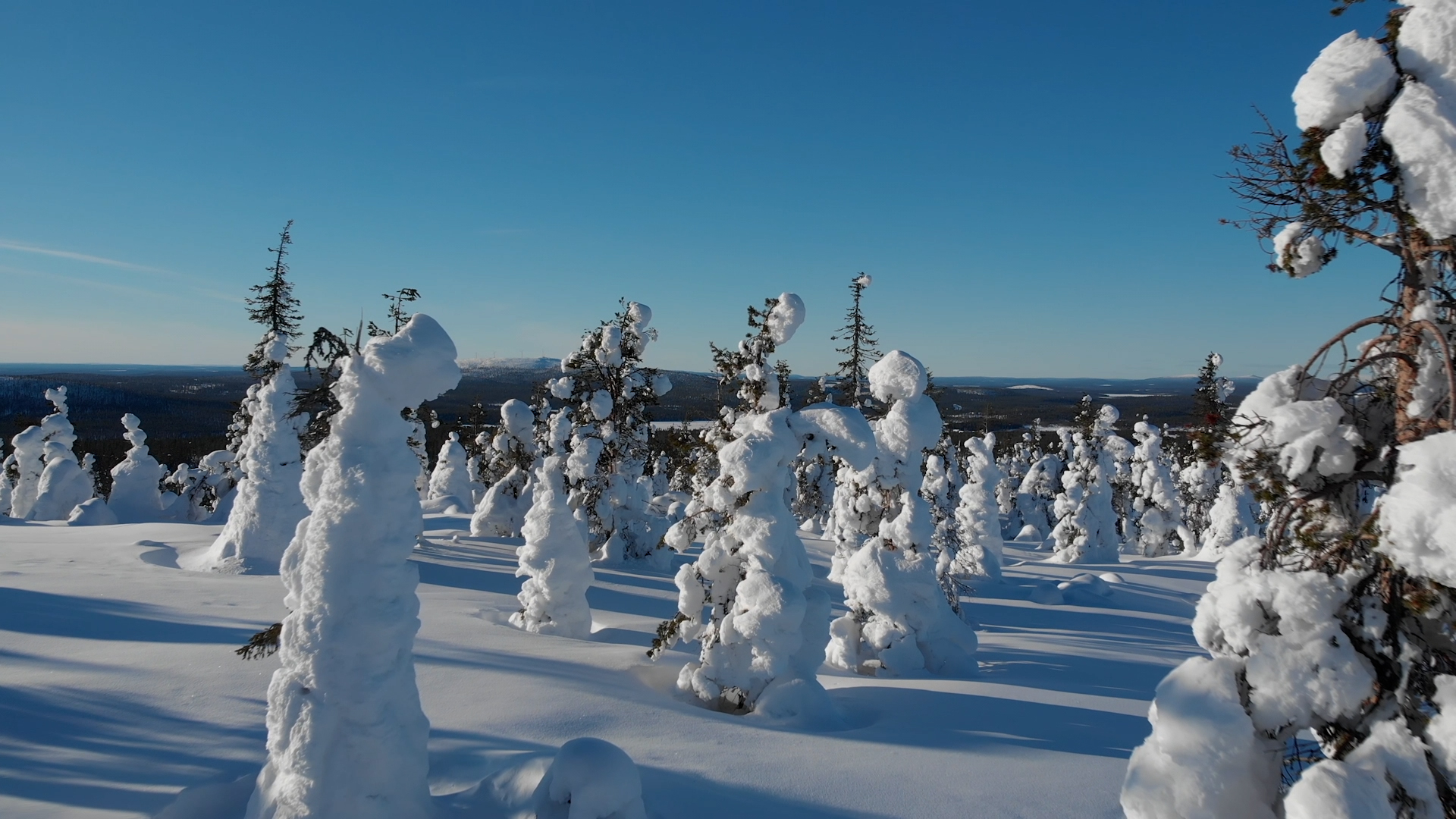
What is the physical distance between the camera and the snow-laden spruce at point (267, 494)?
628 inches

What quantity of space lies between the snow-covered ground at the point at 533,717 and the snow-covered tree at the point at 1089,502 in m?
20.6

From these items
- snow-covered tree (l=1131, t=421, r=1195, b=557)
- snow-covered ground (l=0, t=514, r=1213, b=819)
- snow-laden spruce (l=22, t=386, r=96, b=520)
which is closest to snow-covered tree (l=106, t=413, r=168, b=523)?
snow-laden spruce (l=22, t=386, r=96, b=520)

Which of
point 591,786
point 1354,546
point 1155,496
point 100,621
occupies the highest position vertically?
point 1354,546

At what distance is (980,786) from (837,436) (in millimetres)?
4126

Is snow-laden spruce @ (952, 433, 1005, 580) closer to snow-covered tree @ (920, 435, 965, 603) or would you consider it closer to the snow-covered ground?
snow-covered tree @ (920, 435, 965, 603)

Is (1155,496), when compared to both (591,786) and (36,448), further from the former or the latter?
(36,448)

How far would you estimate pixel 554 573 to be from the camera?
41.9 feet

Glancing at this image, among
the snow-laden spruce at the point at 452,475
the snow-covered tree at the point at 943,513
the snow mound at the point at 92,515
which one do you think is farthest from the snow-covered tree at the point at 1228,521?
the snow mound at the point at 92,515

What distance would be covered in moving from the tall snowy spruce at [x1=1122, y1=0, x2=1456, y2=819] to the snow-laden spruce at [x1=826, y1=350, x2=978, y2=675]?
754cm

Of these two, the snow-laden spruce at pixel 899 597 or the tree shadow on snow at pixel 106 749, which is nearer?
the tree shadow on snow at pixel 106 749

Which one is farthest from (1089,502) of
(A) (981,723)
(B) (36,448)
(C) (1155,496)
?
(B) (36,448)

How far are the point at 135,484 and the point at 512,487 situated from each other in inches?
667

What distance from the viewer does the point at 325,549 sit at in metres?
5.37

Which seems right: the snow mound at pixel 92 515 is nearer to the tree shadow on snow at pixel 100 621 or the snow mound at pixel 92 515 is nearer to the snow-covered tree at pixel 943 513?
the tree shadow on snow at pixel 100 621
